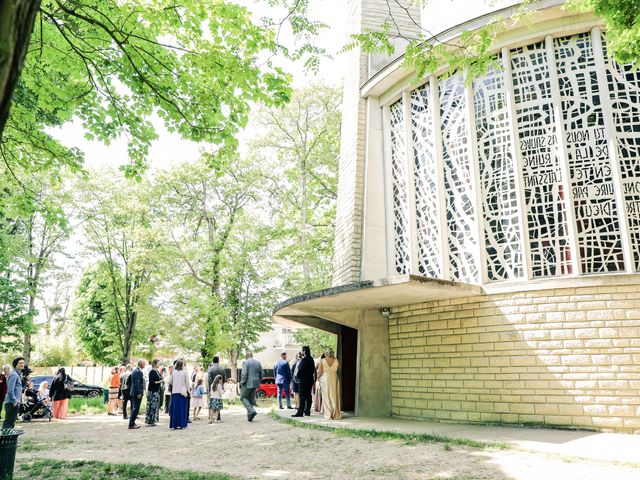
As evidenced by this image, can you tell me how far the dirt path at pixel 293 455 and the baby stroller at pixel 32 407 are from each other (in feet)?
11.1

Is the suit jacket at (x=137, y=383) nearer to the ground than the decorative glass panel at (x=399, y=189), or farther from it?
nearer to the ground

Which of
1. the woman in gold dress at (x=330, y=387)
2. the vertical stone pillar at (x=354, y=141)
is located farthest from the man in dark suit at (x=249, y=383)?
the vertical stone pillar at (x=354, y=141)

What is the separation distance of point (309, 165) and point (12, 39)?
23.1 metres

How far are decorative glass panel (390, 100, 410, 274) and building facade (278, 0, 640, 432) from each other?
0.09 m

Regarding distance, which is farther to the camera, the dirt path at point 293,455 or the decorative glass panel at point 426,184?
the decorative glass panel at point 426,184

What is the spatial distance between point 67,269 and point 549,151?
2614 centimetres

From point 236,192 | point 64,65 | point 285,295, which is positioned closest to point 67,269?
point 236,192

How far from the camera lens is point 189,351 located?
25875 mm

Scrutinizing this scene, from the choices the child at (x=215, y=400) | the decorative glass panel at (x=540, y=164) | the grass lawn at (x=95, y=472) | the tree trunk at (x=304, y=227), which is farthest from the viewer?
the tree trunk at (x=304, y=227)

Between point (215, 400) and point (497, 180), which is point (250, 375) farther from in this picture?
point (497, 180)

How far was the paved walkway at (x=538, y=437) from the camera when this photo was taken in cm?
686

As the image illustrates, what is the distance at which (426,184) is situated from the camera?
476 inches

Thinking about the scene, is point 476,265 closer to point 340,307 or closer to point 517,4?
point 340,307

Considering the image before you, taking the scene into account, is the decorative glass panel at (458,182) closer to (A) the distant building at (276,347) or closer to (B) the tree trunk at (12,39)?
(B) the tree trunk at (12,39)
